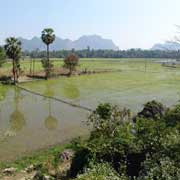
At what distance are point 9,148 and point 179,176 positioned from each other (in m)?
13.2

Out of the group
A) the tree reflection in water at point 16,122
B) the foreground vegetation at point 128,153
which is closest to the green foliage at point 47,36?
the tree reflection in water at point 16,122

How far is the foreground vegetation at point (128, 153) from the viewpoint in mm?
10688

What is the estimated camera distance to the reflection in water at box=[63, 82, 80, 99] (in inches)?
1576

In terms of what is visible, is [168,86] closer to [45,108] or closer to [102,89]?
[102,89]

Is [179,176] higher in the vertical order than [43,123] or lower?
higher

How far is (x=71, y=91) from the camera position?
43.6 meters

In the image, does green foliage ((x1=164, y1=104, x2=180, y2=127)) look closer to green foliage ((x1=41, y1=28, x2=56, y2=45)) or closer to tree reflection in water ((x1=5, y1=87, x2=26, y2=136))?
tree reflection in water ((x1=5, y1=87, x2=26, y2=136))

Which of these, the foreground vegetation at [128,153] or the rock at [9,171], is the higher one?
the foreground vegetation at [128,153]

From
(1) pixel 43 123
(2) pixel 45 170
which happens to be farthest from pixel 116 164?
(1) pixel 43 123

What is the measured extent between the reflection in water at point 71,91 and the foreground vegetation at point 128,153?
21.0m

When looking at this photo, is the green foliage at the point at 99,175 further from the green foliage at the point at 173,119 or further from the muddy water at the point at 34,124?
the muddy water at the point at 34,124

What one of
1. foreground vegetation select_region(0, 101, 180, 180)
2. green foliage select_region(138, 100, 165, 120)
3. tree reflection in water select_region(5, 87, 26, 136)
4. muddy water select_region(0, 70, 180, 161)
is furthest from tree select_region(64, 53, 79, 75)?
foreground vegetation select_region(0, 101, 180, 180)

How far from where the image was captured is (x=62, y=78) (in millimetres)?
56312

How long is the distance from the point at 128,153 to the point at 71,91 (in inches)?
1165
